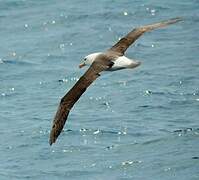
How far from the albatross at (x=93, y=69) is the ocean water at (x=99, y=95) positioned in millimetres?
2596

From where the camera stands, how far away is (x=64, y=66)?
2684 cm

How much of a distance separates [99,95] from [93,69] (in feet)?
23.4

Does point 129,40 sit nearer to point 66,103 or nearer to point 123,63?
point 123,63

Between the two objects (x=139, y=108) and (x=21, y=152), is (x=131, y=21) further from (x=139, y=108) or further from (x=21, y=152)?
(x=21, y=152)

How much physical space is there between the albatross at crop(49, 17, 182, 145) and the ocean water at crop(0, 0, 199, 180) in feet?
8.52

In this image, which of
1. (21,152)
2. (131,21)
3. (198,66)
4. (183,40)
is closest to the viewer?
(21,152)

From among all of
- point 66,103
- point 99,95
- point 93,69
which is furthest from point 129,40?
point 99,95

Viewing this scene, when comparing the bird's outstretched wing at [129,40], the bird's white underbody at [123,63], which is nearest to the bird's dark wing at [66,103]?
the bird's white underbody at [123,63]

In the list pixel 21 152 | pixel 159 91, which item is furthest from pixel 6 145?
pixel 159 91

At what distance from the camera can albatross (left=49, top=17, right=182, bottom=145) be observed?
16625 millimetres

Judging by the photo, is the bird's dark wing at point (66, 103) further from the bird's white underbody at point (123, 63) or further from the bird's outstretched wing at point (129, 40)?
the bird's outstretched wing at point (129, 40)

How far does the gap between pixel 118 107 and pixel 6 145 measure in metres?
3.14

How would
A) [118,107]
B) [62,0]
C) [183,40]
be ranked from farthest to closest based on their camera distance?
[62,0], [183,40], [118,107]

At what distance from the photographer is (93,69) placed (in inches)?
684
